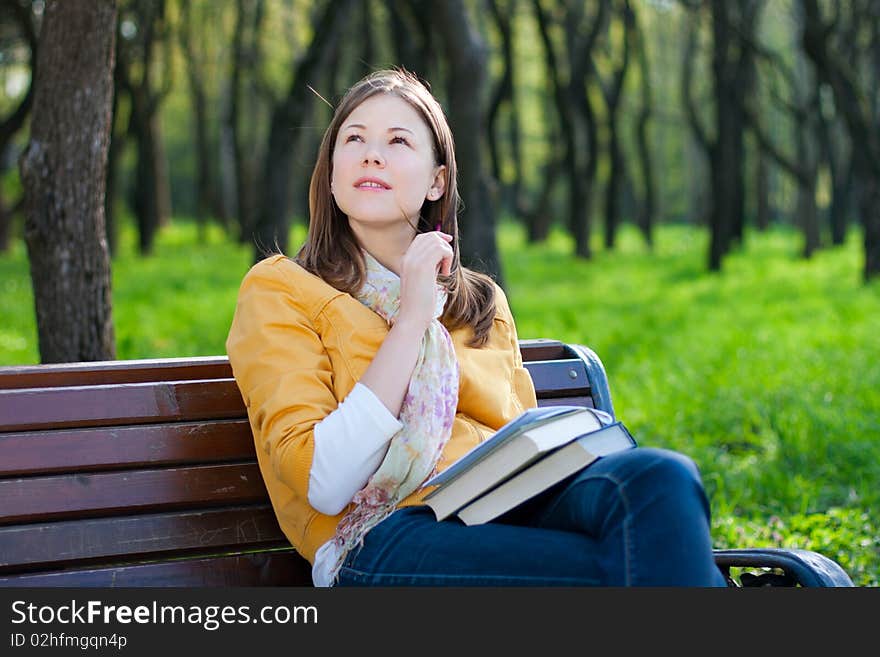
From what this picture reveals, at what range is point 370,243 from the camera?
10.2 ft

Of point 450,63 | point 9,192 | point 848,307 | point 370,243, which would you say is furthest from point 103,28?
point 9,192

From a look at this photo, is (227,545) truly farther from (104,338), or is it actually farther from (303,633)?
(104,338)

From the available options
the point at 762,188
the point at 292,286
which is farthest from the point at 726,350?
the point at 762,188

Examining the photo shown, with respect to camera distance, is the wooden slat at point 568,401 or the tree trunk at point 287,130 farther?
the tree trunk at point 287,130

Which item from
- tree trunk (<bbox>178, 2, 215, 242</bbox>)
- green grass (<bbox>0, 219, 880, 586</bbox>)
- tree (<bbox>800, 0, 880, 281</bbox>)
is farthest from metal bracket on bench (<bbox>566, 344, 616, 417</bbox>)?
tree trunk (<bbox>178, 2, 215, 242</bbox>)

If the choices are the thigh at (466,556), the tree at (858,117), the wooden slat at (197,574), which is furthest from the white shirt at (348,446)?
the tree at (858,117)

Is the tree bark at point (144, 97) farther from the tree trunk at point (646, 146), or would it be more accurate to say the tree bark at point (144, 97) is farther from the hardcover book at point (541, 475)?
the hardcover book at point (541, 475)

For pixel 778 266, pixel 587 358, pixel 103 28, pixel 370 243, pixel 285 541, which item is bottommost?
pixel 778 266

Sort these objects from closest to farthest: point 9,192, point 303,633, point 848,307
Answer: point 303,633 → point 848,307 → point 9,192

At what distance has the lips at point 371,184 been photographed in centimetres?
298

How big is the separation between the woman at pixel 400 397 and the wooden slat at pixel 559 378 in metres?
0.29

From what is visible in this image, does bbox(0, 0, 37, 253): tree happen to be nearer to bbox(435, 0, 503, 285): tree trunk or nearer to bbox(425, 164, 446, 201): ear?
bbox(435, 0, 503, 285): tree trunk

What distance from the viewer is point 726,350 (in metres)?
8.64

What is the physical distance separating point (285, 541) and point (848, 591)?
132 cm
